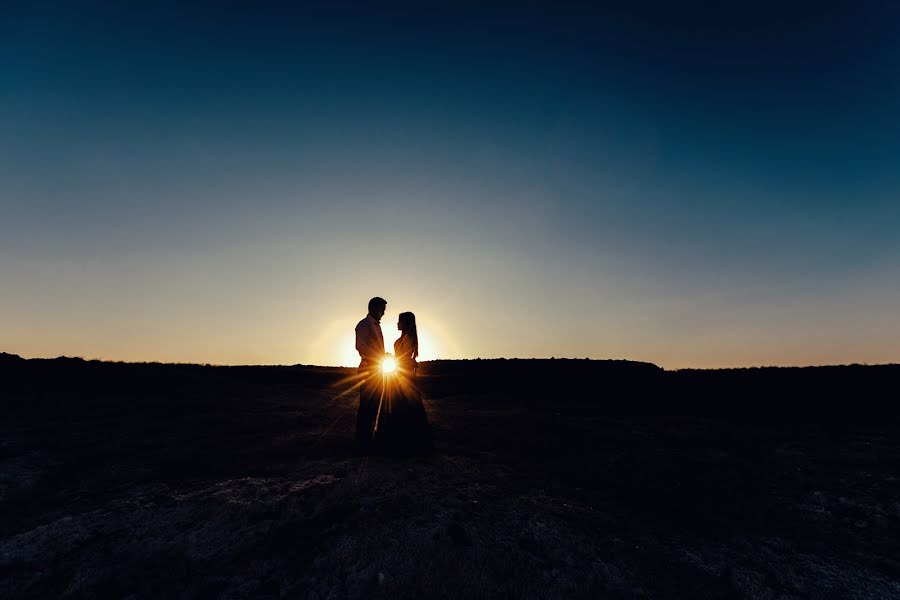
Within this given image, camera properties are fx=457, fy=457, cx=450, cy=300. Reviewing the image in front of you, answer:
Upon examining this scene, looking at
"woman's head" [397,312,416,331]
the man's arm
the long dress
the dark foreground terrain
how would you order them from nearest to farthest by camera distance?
the dark foreground terrain → the long dress → the man's arm → "woman's head" [397,312,416,331]

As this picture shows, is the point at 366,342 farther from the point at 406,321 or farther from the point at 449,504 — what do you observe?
the point at 449,504

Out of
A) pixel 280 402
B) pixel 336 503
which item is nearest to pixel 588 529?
pixel 336 503

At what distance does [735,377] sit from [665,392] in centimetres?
400

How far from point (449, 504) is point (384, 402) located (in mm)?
2500

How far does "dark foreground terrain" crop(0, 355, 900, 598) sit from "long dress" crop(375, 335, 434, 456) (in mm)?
436

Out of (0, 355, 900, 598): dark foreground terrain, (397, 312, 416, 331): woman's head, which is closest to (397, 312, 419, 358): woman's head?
(397, 312, 416, 331): woman's head

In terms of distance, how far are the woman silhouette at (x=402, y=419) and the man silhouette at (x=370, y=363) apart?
166mm

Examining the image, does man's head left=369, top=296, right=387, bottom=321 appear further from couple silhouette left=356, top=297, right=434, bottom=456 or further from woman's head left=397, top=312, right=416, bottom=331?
woman's head left=397, top=312, right=416, bottom=331

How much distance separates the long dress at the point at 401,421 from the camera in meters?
7.58

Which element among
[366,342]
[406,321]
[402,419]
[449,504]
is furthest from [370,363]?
[449,504]

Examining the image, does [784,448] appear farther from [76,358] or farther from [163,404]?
[76,358]

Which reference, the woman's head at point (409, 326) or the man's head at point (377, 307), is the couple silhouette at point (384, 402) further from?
the woman's head at point (409, 326)

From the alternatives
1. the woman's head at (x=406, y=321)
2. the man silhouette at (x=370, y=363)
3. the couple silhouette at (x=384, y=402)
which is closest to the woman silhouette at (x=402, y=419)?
the couple silhouette at (x=384, y=402)

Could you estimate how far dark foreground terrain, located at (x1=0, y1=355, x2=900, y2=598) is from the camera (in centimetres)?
433
